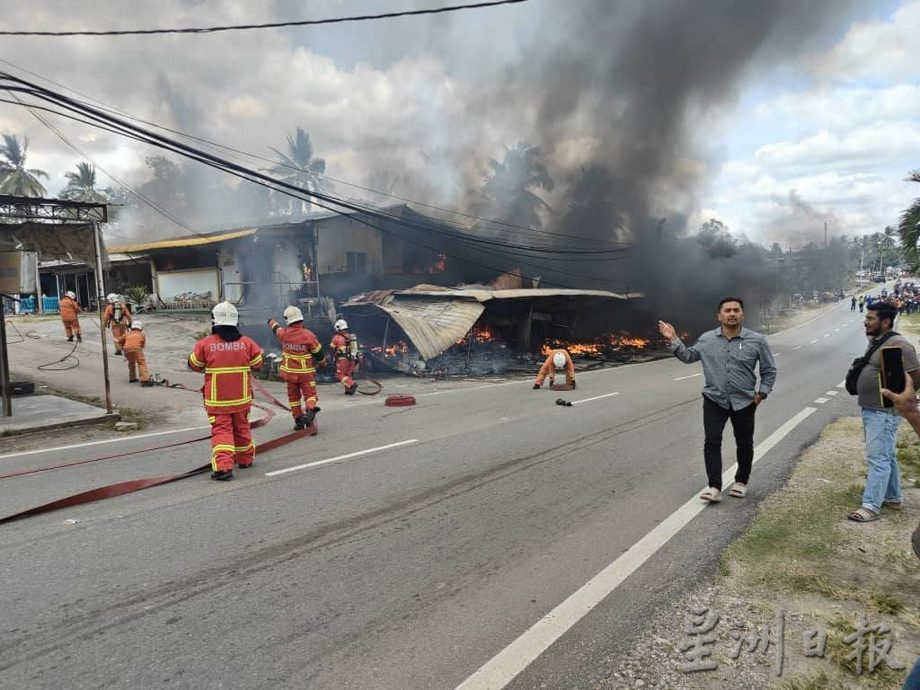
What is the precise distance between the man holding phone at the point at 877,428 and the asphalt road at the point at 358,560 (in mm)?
814

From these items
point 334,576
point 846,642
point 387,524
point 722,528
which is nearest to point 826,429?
point 722,528

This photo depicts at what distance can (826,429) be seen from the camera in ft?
25.1

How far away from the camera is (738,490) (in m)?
4.75

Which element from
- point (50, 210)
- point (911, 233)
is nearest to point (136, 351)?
point (50, 210)

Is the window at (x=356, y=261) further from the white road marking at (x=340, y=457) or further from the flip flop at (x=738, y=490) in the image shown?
the flip flop at (x=738, y=490)

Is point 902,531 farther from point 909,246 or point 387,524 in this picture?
point 909,246

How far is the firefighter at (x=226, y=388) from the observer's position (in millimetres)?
5293

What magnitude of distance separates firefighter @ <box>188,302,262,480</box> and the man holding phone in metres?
5.27

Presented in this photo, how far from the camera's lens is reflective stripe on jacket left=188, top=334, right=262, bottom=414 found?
17.7 ft

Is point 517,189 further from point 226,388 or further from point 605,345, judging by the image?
point 226,388

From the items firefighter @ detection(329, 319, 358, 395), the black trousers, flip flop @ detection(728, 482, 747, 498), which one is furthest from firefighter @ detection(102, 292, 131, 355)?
flip flop @ detection(728, 482, 747, 498)

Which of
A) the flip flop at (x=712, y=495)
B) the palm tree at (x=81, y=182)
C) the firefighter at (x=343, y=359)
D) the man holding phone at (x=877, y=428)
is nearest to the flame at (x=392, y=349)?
the firefighter at (x=343, y=359)

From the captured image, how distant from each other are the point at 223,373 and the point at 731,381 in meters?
4.57

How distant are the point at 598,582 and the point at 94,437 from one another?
715 cm
